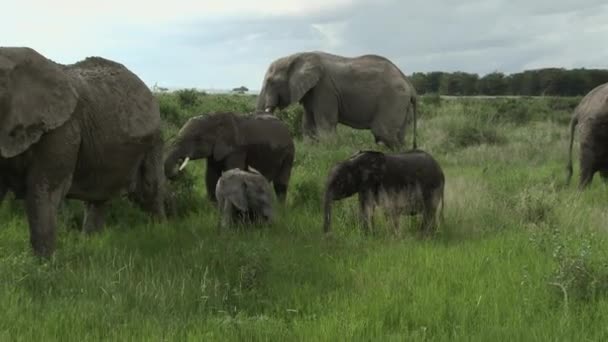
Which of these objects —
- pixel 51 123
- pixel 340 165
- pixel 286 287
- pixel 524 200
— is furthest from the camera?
pixel 524 200

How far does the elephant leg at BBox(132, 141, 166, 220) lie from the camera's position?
322 inches

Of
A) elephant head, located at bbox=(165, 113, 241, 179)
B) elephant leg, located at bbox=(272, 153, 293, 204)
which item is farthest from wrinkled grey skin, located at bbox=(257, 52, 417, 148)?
elephant head, located at bbox=(165, 113, 241, 179)

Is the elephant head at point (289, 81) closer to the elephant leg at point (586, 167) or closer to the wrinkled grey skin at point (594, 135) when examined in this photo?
the wrinkled grey skin at point (594, 135)

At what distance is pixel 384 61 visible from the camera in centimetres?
1717

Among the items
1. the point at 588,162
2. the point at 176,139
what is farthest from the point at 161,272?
the point at 588,162

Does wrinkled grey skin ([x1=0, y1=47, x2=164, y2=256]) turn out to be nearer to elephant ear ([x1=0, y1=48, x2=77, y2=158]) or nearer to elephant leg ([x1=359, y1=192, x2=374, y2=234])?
elephant ear ([x1=0, y1=48, x2=77, y2=158])

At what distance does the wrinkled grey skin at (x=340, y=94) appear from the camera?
16.0 metres

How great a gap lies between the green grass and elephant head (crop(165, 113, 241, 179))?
72cm

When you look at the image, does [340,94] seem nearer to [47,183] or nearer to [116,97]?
[116,97]

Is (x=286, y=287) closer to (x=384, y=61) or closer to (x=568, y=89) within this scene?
(x=384, y=61)

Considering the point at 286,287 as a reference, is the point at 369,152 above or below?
above

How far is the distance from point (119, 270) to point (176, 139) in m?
3.41

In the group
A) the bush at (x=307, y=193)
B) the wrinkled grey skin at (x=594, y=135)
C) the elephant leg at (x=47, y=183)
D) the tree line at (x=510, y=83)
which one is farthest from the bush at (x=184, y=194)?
the tree line at (x=510, y=83)

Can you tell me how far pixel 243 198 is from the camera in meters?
7.68
